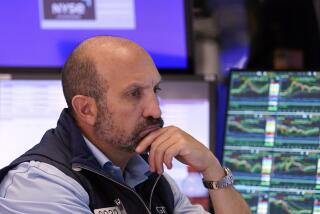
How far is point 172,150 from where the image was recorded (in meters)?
1.62

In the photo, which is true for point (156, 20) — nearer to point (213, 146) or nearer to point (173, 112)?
point (173, 112)

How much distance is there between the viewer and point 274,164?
2.14 meters

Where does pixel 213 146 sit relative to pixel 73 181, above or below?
below

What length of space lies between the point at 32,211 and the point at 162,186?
0.47 metres

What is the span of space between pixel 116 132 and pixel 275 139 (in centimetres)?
75

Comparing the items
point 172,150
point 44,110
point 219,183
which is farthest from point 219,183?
point 44,110

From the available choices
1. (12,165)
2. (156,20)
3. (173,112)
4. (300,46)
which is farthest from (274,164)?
(300,46)

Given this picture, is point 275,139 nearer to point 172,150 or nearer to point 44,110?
point 172,150

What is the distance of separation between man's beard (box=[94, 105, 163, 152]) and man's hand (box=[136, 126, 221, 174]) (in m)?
0.02

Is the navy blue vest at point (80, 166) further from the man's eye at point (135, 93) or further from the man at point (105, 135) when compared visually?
the man's eye at point (135, 93)

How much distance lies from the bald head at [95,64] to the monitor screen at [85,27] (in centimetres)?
76

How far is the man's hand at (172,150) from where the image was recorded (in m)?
1.59

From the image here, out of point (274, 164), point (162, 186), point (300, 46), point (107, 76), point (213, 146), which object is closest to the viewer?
point (107, 76)

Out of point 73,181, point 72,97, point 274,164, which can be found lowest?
point 274,164
